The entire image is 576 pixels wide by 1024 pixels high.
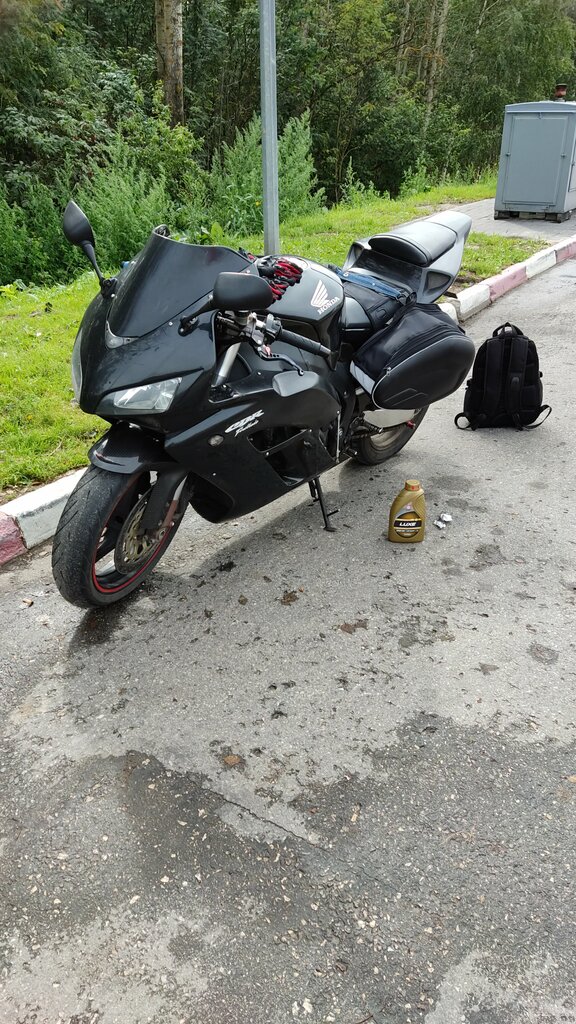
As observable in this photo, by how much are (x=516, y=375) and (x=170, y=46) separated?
36.2 ft

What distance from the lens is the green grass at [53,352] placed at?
405 centimetres

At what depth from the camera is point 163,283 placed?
2.63 m

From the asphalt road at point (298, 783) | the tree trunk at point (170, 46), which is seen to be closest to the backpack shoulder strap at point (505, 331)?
the asphalt road at point (298, 783)

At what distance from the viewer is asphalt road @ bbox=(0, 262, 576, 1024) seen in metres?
1.80

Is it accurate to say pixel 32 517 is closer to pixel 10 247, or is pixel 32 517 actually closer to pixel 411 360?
pixel 411 360

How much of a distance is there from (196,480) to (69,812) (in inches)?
51.2

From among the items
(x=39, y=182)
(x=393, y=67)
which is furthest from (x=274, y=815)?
(x=393, y=67)

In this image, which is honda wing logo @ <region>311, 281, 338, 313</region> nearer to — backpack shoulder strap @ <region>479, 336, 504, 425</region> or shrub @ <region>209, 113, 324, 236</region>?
backpack shoulder strap @ <region>479, 336, 504, 425</region>

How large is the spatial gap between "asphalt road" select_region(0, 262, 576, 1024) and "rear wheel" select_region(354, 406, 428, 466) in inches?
24.7

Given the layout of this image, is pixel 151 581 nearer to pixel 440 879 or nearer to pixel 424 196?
pixel 440 879

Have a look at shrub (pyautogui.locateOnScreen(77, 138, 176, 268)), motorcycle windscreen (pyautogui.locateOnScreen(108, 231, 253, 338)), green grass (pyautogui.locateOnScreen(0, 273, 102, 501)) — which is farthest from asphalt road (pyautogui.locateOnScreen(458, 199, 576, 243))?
motorcycle windscreen (pyautogui.locateOnScreen(108, 231, 253, 338))

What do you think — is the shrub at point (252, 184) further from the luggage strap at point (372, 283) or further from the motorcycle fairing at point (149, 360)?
the motorcycle fairing at point (149, 360)

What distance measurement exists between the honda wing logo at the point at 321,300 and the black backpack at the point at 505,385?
69.9 inches

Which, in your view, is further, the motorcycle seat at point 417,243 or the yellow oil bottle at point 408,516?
the motorcycle seat at point 417,243
